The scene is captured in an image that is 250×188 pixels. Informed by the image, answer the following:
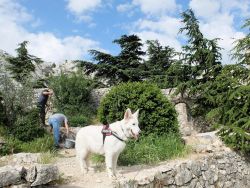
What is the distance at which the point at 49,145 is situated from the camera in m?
10.9

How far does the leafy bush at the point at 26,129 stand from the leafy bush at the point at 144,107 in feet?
6.98

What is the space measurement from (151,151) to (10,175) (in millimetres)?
3627

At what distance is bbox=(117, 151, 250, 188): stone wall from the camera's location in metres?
7.46

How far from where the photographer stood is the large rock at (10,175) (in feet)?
19.6

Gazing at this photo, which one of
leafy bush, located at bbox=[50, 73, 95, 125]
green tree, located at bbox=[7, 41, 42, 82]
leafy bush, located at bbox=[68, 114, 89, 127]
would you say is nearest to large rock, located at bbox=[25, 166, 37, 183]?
leafy bush, located at bbox=[68, 114, 89, 127]

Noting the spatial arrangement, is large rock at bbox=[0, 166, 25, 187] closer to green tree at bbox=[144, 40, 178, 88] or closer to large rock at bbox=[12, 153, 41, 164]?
large rock at bbox=[12, 153, 41, 164]

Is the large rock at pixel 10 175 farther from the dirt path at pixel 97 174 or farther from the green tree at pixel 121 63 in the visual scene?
the green tree at pixel 121 63

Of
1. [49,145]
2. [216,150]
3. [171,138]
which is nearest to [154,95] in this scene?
[171,138]

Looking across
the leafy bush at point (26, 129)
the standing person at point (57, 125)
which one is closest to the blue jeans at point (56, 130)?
the standing person at point (57, 125)

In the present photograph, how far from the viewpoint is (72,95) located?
17078mm

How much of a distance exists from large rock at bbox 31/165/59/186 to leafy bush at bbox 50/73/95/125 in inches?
385

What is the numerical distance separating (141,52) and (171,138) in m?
16.0

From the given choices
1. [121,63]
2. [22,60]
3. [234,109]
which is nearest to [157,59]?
[121,63]

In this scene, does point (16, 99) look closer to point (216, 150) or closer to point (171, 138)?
point (171, 138)
